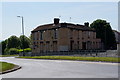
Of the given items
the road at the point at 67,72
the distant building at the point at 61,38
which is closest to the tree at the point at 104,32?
the distant building at the point at 61,38

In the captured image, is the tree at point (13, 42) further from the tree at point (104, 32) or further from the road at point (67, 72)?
the road at point (67, 72)

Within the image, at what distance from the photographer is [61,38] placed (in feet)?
179

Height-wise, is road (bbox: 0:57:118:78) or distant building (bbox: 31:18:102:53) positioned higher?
distant building (bbox: 31:18:102:53)

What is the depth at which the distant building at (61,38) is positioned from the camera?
54.6 meters

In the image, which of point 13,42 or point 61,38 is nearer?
point 61,38

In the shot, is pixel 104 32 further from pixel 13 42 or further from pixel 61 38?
pixel 13 42

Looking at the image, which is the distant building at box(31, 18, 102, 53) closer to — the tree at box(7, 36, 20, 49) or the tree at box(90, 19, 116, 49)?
the tree at box(90, 19, 116, 49)

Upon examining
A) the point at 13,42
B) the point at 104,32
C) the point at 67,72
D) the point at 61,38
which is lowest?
the point at 67,72

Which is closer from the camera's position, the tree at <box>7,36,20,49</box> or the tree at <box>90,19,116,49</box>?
the tree at <box>90,19,116,49</box>

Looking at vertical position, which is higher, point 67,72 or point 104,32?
point 104,32

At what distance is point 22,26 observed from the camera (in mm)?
51812

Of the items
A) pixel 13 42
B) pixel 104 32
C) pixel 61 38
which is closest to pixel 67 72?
pixel 61 38

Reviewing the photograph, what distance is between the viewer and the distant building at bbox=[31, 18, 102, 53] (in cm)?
5459

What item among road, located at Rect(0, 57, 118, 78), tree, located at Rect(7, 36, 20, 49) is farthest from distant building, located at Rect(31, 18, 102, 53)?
tree, located at Rect(7, 36, 20, 49)
